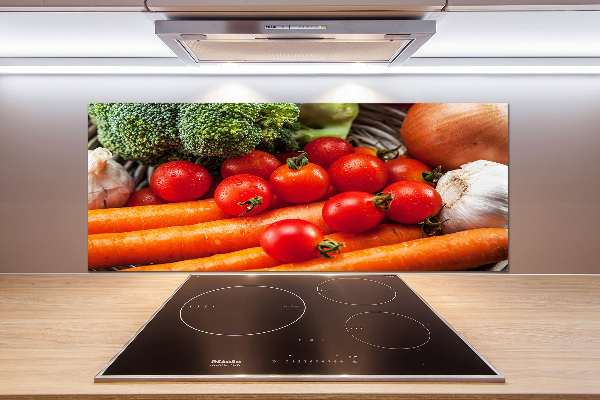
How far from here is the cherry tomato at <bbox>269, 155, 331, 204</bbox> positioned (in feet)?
4.32

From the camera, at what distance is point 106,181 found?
132 cm

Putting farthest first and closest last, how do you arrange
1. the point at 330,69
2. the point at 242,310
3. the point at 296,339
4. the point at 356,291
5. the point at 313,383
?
the point at 330,69 → the point at 356,291 → the point at 242,310 → the point at 296,339 → the point at 313,383

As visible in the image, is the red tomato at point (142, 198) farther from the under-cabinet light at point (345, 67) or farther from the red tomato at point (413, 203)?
the red tomato at point (413, 203)

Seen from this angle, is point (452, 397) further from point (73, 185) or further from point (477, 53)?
point (73, 185)

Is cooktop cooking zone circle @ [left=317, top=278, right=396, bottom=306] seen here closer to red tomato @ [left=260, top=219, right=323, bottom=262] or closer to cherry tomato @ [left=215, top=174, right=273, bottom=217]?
red tomato @ [left=260, top=219, right=323, bottom=262]

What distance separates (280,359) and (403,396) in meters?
0.21

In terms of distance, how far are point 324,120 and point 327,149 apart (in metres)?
0.09

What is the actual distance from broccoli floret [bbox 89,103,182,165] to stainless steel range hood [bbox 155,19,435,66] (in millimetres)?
288

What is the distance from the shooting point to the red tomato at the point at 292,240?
1.27 meters

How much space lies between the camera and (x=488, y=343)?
0.80 meters

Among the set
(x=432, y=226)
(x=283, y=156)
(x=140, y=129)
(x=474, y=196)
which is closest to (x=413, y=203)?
(x=432, y=226)

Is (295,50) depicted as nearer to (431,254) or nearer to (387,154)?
(387,154)

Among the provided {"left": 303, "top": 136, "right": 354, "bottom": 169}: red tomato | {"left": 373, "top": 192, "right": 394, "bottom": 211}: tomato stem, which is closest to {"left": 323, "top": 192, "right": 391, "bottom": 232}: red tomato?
{"left": 373, "top": 192, "right": 394, "bottom": 211}: tomato stem

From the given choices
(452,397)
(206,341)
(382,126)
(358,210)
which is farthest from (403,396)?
(382,126)
